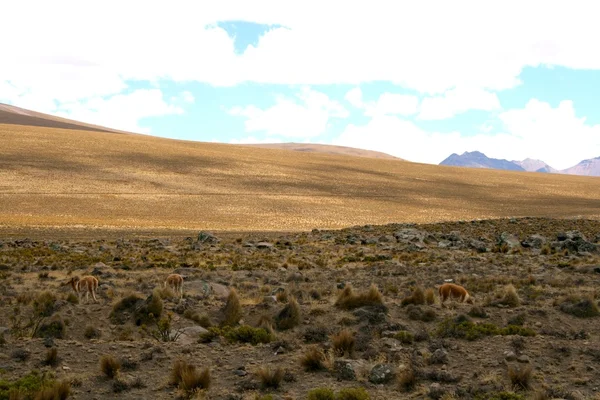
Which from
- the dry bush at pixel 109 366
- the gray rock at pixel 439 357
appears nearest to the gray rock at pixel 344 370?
the gray rock at pixel 439 357

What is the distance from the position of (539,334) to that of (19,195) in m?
62.2

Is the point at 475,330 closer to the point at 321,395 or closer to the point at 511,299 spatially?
the point at 511,299

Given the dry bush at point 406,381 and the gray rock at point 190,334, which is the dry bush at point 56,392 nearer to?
the gray rock at point 190,334

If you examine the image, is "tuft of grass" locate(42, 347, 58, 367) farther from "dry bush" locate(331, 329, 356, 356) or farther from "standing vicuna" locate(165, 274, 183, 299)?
"standing vicuna" locate(165, 274, 183, 299)

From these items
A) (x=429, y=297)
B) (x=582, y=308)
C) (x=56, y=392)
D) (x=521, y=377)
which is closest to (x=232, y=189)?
(x=429, y=297)

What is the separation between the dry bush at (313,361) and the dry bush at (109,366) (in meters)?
2.96

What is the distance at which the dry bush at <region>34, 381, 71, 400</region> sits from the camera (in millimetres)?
7879

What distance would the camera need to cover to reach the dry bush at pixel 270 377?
8727mm

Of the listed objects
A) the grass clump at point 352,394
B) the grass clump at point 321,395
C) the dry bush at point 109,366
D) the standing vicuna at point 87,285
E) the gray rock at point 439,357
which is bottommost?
the standing vicuna at point 87,285

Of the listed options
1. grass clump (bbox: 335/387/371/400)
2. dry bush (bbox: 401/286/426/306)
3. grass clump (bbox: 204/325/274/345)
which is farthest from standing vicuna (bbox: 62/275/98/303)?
grass clump (bbox: 335/387/371/400)

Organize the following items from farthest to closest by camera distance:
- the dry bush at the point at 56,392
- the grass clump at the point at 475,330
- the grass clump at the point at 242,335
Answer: the grass clump at the point at 242,335 → the grass clump at the point at 475,330 → the dry bush at the point at 56,392

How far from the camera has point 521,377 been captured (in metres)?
8.50

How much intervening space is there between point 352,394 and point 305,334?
11.6ft

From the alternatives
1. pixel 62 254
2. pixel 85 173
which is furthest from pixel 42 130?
pixel 62 254
